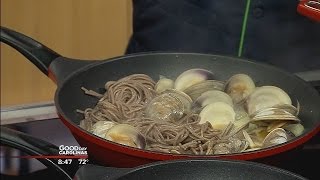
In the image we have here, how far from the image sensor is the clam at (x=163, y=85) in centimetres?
95

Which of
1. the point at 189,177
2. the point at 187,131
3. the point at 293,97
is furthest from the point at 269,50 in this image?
the point at 189,177

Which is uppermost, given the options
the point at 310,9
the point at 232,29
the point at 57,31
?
the point at 310,9

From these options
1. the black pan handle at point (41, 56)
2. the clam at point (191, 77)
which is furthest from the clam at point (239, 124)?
the black pan handle at point (41, 56)

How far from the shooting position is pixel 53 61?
2.98ft

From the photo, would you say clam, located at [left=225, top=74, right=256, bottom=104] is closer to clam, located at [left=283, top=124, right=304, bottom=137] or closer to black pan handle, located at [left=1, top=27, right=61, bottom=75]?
clam, located at [left=283, top=124, right=304, bottom=137]

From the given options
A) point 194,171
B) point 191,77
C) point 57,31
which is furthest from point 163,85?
point 57,31

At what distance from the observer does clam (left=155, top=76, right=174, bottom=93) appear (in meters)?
0.95

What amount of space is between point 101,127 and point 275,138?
221mm

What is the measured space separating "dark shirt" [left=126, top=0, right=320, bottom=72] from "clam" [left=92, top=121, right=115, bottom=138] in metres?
0.52

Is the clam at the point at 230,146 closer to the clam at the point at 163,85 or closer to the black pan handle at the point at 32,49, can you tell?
the clam at the point at 163,85

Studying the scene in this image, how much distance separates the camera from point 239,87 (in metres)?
0.92

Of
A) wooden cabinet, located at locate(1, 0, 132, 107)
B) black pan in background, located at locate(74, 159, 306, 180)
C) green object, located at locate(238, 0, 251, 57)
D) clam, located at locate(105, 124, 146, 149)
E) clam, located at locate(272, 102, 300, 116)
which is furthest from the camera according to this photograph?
wooden cabinet, located at locate(1, 0, 132, 107)

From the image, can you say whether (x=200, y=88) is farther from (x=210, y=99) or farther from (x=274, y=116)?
(x=274, y=116)

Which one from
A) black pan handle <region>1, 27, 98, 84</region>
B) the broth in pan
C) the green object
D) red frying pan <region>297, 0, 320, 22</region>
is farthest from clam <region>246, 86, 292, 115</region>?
the green object
